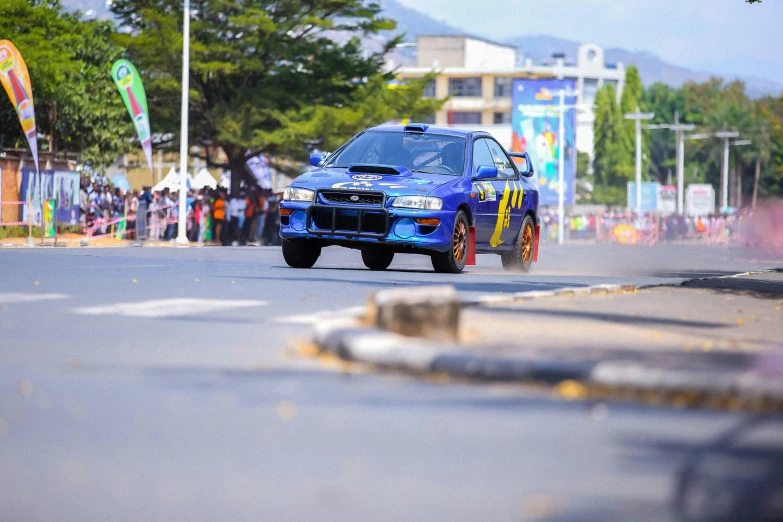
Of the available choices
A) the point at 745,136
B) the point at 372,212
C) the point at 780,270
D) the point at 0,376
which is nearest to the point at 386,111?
the point at 780,270

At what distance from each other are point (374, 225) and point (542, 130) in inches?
2125

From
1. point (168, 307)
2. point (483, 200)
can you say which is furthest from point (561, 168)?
point (168, 307)

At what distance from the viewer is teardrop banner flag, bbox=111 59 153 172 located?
41219 millimetres

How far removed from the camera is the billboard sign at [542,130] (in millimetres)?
70875

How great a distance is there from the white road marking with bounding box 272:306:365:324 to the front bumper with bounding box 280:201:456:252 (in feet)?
21.9

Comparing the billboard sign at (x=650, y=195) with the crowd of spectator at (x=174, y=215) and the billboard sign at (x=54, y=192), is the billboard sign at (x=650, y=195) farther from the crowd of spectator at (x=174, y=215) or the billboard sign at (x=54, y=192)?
the billboard sign at (x=54, y=192)

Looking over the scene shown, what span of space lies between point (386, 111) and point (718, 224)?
112 ft

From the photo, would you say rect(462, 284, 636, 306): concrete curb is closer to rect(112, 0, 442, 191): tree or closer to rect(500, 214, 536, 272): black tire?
rect(500, 214, 536, 272): black tire

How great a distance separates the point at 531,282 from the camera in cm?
1870

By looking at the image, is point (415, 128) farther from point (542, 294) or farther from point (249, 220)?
point (249, 220)

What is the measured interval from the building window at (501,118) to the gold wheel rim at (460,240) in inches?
5690

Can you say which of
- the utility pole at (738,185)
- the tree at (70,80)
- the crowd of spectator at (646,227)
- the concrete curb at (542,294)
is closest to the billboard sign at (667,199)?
the crowd of spectator at (646,227)

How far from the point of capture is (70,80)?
48250 mm

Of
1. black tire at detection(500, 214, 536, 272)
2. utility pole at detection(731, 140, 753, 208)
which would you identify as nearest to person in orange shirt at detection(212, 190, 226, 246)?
black tire at detection(500, 214, 536, 272)
